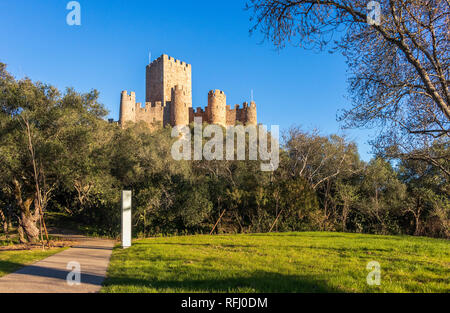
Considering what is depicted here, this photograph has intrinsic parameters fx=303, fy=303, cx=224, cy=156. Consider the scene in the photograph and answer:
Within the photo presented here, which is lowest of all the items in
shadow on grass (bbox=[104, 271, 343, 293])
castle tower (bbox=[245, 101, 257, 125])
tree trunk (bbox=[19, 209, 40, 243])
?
tree trunk (bbox=[19, 209, 40, 243])

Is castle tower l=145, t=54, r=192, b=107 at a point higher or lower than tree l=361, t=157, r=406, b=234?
higher

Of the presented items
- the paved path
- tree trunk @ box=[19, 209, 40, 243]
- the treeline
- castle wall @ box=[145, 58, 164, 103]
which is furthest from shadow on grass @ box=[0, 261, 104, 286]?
castle wall @ box=[145, 58, 164, 103]

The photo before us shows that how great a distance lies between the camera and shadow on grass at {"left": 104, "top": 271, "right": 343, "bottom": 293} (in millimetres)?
3826

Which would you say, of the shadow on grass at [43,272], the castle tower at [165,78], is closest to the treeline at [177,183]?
the shadow on grass at [43,272]

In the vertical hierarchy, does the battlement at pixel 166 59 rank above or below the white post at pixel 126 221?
above

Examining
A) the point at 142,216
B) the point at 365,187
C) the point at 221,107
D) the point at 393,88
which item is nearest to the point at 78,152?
the point at 142,216

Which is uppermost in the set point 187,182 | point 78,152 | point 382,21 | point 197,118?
point 197,118

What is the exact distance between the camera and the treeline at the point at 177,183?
9.62 metres

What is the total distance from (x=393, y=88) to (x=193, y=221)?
35.7 feet

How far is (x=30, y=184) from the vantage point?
10.3 m

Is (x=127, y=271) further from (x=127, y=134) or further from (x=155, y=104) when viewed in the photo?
(x=155, y=104)

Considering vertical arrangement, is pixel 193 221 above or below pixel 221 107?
below

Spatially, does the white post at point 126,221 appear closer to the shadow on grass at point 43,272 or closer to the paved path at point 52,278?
the paved path at point 52,278

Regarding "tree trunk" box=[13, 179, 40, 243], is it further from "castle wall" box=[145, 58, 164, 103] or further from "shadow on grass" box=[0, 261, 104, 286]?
"castle wall" box=[145, 58, 164, 103]
